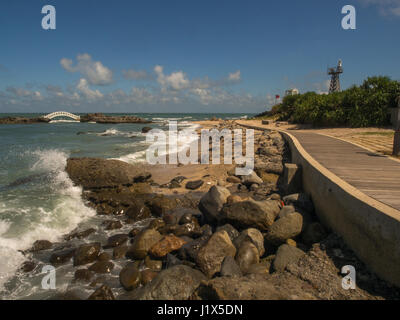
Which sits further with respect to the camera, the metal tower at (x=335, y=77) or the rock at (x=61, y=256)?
the metal tower at (x=335, y=77)

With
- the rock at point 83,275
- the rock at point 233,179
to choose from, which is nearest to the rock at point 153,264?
the rock at point 83,275

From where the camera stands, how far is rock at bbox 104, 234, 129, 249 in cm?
557

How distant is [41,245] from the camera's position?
18.5ft

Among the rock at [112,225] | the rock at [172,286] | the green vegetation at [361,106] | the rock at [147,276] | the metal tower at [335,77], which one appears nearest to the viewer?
the rock at [172,286]

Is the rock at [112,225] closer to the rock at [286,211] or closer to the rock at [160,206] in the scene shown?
the rock at [160,206]

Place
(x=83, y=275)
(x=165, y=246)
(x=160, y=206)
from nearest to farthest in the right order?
(x=83, y=275) → (x=165, y=246) → (x=160, y=206)

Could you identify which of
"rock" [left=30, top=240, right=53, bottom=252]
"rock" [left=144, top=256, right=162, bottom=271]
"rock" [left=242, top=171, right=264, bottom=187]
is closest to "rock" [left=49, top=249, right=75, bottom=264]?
"rock" [left=30, top=240, right=53, bottom=252]

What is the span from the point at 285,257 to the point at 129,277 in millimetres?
2814

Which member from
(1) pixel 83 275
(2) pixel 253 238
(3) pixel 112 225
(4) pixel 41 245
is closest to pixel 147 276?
(1) pixel 83 275

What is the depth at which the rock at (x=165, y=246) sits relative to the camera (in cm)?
492

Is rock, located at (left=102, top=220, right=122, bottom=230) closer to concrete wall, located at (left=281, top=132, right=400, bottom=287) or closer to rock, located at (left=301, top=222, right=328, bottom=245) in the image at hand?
rock, located at (left=301, top=222, right=328, bottom=245)

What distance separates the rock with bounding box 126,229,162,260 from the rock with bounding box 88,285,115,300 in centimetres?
110

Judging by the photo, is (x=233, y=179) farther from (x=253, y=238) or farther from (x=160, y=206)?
(x=253, y=238)

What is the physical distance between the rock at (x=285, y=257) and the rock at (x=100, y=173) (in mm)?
6383
